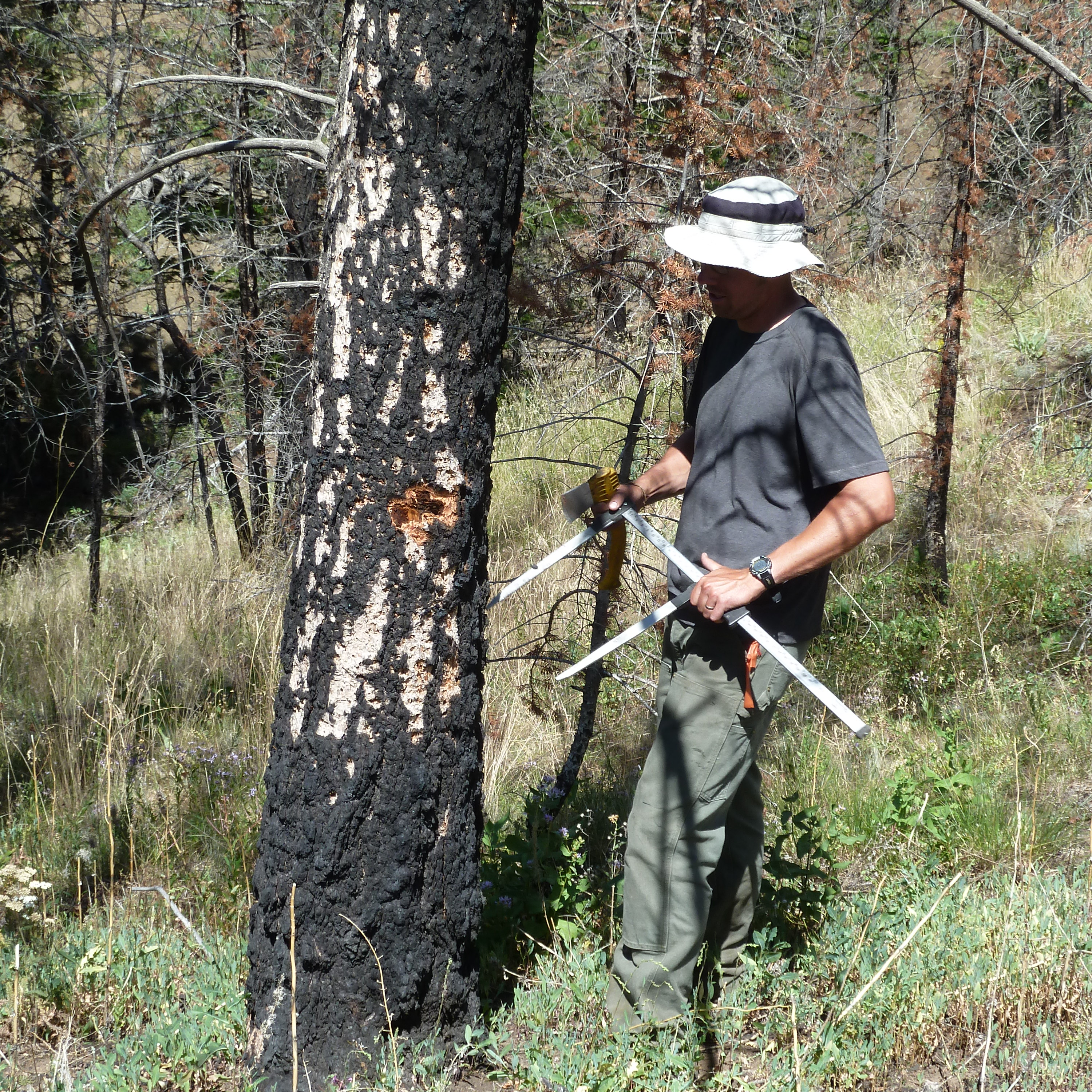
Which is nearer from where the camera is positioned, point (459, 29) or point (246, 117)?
point (459, 29)

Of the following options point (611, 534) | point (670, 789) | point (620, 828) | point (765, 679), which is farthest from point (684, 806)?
point (620, 828)

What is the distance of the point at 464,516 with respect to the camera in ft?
7.72

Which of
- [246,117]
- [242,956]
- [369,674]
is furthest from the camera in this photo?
[246,117]

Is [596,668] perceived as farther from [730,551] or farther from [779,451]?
[779,451]

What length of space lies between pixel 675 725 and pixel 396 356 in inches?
45.7

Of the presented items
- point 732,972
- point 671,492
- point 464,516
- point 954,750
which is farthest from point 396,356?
point 954,750

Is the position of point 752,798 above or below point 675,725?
below

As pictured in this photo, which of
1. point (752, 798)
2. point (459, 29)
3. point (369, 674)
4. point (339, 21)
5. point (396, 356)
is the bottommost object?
point (752, 798)

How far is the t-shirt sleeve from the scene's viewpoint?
2.26 metres

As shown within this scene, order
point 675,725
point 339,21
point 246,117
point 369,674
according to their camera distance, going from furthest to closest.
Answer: point 246,117
point 339,21
point 675,725
point 369,674

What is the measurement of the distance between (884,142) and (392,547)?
5893 mm

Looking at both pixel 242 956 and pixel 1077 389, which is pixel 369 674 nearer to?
pixel 242 956

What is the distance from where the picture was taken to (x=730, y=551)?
2480 mm

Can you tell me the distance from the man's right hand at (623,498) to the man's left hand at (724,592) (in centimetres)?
52
